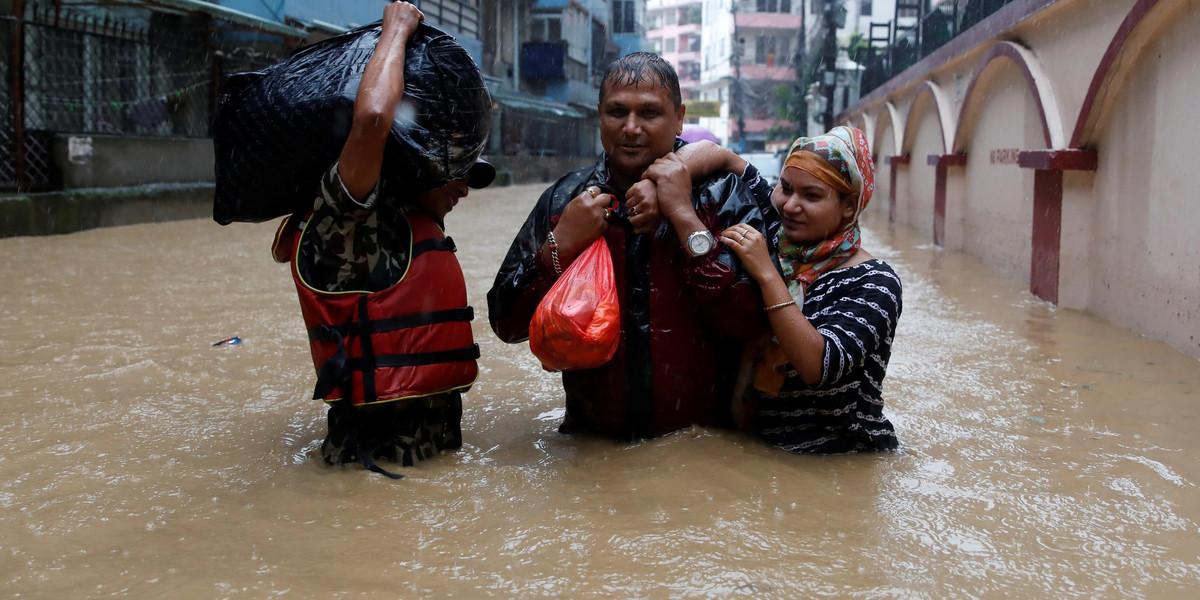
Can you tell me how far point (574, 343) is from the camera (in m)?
2.71

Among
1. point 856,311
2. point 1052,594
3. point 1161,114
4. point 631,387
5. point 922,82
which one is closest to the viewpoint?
point 1052,594

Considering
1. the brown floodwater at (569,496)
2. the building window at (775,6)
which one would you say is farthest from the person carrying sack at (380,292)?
the building window at (775,6)

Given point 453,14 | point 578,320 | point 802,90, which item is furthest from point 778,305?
point 802,90

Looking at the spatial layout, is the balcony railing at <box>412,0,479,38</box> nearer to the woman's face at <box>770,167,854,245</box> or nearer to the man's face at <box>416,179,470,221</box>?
the man's face at <box>416,179,470,221</box>

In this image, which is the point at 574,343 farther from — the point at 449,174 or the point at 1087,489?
the point at 1087,489

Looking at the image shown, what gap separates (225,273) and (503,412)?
500 centimetres

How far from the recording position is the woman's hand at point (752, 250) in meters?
2.77

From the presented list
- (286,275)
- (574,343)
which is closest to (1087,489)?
(574,343)

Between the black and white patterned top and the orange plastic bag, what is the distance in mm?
→ 632

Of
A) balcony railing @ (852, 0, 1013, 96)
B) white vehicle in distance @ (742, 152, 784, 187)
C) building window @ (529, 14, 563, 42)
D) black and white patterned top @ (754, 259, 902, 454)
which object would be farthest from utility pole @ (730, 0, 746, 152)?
black and white patterned top @ (754, 259, 902, 454)

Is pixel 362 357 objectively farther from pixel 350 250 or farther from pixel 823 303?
pixel 823 303

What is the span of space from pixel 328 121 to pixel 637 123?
0.91 metres

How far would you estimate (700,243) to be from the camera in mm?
2762

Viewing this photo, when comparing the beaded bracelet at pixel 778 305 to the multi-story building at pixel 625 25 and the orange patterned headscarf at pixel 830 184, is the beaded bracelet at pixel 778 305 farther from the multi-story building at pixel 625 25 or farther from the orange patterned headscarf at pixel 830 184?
the multi-story building at pixel 625 25
